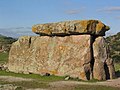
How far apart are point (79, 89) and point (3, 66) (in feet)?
48.3

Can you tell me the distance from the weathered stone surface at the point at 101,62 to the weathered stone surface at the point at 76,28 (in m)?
0.88

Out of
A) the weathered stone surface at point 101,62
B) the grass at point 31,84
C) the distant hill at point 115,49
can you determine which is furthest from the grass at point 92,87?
the distant hill at point 115,49

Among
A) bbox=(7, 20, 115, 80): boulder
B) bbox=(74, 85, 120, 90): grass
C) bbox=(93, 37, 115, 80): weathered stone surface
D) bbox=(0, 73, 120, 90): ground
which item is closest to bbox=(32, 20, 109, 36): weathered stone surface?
bbox=(7, 20, 115, 80): boulder

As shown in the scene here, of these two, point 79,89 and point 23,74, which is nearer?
point 79,89

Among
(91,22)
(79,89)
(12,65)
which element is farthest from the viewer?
(12,65)

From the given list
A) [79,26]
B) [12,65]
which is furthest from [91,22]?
[12,65]

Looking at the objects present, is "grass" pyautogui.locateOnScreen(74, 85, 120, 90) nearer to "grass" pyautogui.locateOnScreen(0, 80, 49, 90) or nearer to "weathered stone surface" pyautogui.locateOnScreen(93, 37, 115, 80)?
"grass" pyautogui.locateOnScreen(0, 80, 49, 90)

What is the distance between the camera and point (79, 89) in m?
22.2

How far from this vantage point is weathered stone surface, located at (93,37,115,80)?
27.6 m

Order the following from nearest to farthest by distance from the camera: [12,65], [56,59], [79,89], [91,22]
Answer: [79,89] → [91,22] → [56,59] → [12,65]

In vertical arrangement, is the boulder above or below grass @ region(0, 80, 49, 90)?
above

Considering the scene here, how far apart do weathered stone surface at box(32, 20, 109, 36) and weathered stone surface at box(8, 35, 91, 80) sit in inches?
19.4

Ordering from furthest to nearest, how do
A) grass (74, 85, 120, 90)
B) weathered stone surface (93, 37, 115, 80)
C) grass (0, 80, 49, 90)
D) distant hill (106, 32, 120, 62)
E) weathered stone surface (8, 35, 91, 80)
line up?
distant hill (106, 32, 120, 62)
weathered stone surface (8, 35, 91, 80)
weathered stone surface (93, 37, 115, 80)
grass (0, 80, 49, 90)
grass (74, 85, 120, 90)

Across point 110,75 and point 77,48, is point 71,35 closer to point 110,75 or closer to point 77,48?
point 77,48
